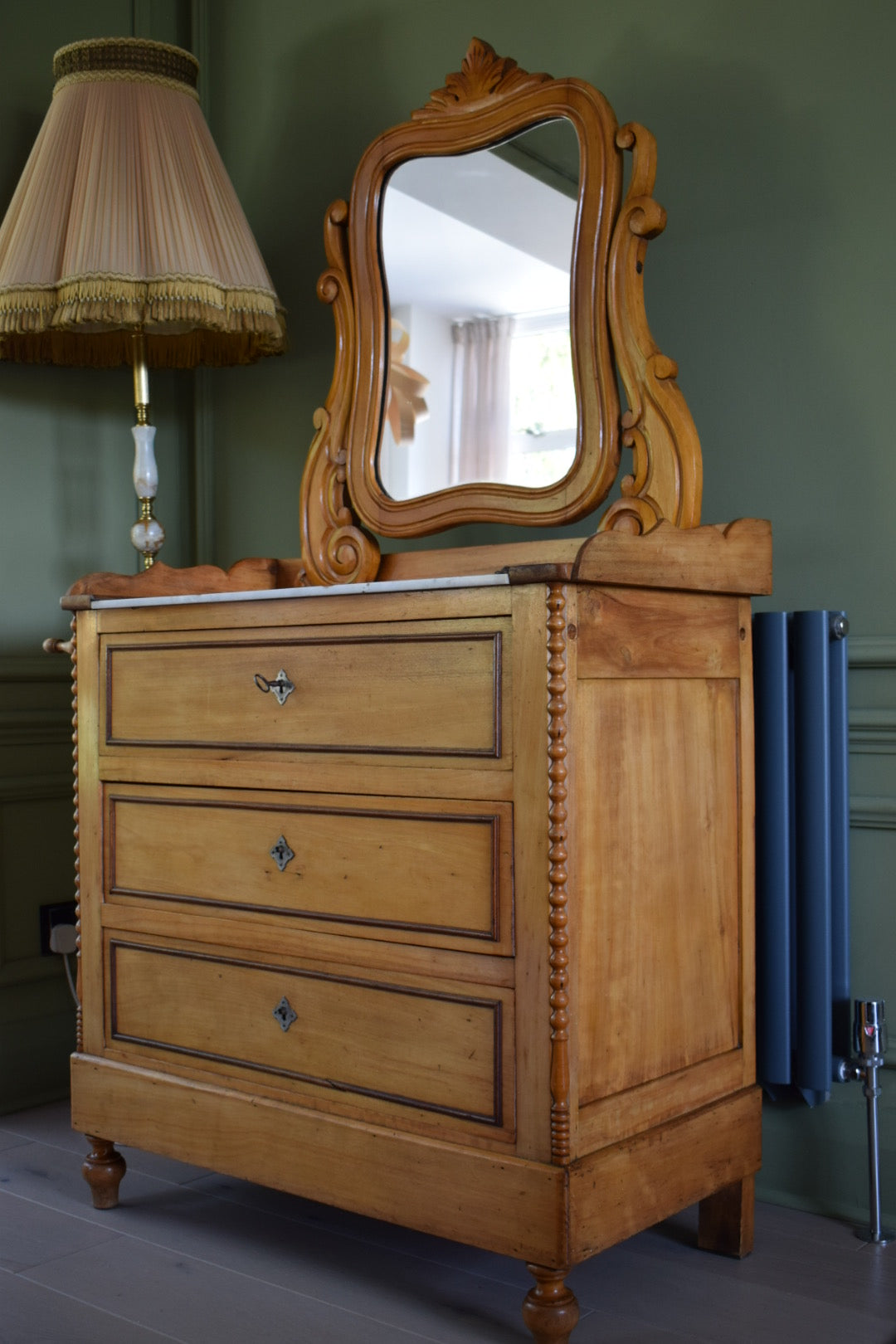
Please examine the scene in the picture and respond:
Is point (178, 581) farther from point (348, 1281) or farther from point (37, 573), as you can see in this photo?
point (348, 1281)

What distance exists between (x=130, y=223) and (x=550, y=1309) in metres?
1.76

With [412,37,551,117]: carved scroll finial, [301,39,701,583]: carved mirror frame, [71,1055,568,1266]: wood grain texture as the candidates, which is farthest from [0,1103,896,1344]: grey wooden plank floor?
[412,37,551,117]: carved scroll finial

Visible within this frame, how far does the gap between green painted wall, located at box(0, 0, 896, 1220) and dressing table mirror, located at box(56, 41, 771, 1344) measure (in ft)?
0.60

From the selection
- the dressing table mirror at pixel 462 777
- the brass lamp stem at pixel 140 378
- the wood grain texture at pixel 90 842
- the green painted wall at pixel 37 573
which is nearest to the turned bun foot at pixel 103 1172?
the dressing table mirror at pixel 462 777

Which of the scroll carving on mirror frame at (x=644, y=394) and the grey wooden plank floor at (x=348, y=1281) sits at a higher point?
the scroll carving on mirror frame at (x=644, y=394)

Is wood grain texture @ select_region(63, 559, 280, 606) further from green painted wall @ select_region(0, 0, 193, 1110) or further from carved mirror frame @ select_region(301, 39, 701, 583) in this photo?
green painted wall @ select_region(0, 0, 193, 1110)

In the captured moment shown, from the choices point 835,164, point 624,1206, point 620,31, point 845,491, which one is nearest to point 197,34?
point 620,31

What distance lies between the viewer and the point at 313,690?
174 cm

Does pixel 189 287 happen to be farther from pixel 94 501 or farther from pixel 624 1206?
pixel 624 1206

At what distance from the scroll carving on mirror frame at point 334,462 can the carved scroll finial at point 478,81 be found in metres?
0.23

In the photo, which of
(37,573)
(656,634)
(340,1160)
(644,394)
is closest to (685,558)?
(656,634)

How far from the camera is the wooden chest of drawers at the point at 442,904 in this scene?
1526 millimetres

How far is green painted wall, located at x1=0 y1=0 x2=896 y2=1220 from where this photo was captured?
6.31 feet

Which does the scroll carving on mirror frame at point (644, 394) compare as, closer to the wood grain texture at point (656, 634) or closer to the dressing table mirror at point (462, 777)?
the dressing table mirror at point (462, 777)
